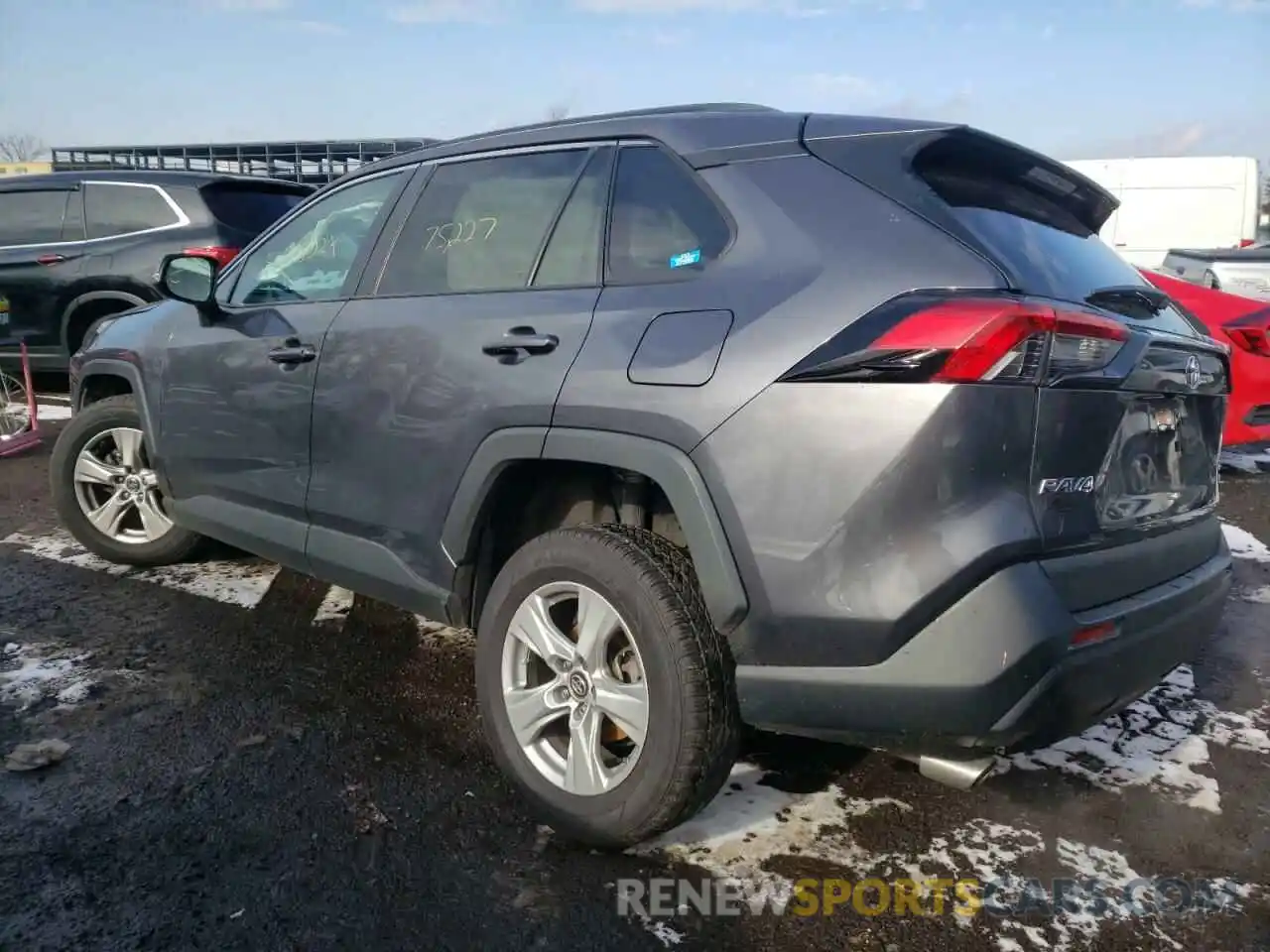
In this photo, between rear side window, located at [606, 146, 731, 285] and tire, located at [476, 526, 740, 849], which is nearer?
tire, located at [476, 526, 740, 849]

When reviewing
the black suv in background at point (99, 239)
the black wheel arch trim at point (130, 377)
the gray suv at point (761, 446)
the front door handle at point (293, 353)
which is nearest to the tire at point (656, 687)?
the gray suv at point (761, 446)

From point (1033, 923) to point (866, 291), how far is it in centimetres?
144

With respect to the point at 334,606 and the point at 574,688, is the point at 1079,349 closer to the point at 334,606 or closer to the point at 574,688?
the point at 574,688

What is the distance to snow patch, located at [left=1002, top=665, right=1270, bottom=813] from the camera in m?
→ 2.73

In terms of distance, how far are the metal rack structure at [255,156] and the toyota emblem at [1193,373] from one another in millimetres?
16304

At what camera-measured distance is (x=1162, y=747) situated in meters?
2.93

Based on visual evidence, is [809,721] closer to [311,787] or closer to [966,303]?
[966,303]

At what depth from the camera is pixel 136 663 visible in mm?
3451

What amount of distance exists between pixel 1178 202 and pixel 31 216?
630 inches

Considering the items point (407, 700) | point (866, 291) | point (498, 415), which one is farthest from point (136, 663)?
point (866, 291)

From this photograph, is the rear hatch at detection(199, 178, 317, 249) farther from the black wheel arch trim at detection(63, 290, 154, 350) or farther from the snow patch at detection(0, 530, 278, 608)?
the snow patch at detection(0, 530, 278, 608)

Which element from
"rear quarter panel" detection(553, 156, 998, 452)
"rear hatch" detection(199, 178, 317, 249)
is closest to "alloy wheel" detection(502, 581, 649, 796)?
"rear quarter panel" detection(553, 156, 998, 452)

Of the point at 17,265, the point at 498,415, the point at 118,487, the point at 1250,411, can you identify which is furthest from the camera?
the point at 17,265

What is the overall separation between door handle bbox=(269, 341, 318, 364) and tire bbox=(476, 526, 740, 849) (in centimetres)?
124
